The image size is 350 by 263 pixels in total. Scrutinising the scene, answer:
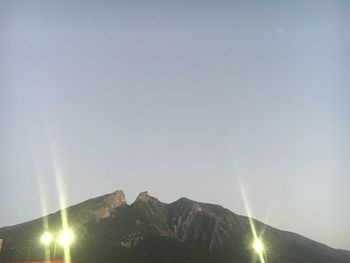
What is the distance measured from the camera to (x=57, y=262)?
219 feet

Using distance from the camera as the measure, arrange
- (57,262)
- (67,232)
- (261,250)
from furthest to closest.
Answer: (57,262)
(67,232)
(261,250)

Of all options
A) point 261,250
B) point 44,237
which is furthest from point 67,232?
point 261,250

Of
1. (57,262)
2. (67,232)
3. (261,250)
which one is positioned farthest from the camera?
(57,262)

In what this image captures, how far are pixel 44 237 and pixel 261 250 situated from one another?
2252 cm

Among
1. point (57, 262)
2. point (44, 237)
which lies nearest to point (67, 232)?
point (44, 237)

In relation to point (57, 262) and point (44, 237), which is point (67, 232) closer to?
point (44, 237)

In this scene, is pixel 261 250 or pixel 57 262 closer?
pixel 261 250

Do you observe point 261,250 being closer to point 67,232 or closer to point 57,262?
point 67,232

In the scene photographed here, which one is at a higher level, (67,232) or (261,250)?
(67,232)

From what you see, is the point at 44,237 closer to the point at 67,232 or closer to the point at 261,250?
the point at 67,232

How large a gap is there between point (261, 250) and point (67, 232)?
19409mm

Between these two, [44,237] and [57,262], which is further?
[57,262]

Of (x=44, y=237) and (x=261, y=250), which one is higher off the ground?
(x=44, y=237)

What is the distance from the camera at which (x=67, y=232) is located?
3938 cm
